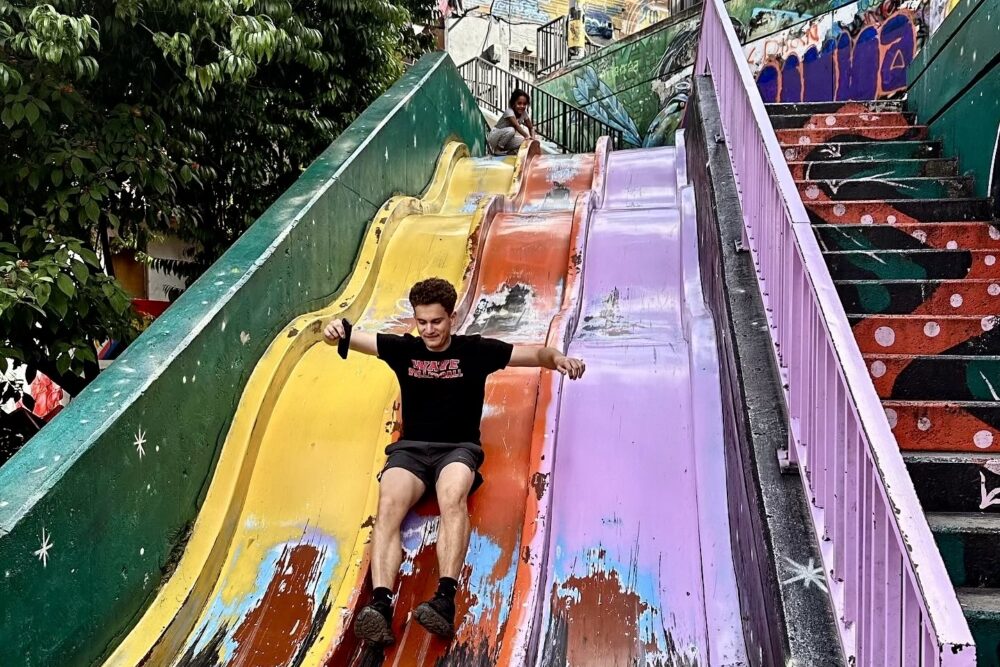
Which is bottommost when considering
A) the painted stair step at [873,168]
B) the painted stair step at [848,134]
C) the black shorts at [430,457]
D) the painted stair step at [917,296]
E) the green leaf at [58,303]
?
the black shorts at [430,457]

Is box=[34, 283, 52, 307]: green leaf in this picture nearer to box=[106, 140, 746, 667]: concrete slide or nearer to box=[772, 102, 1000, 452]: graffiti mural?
box=[106, 140, 746, 667]: concrete slide

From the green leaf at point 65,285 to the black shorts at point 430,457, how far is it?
6.33 feet

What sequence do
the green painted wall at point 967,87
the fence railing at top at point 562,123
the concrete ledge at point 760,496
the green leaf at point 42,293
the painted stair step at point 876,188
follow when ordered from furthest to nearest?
the fence railing at top at point 562,123 < the painted stair step at point 876,188 < the green painted wall at point 967,87 < the green leaf at point 42,293 < the concrete ledge at point 760,496

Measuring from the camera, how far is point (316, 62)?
271 inches

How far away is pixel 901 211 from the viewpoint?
5.06 m

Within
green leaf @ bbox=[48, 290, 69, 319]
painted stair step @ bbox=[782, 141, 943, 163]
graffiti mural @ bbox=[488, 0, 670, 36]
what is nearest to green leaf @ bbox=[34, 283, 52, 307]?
green leaf @ bbox=[48, 290, 69, 319]

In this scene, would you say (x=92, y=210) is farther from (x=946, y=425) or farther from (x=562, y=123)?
(x=562, y=123)

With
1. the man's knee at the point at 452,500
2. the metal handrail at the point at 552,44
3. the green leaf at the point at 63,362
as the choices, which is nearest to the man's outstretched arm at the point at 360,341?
the man's knee at the point at 452,500

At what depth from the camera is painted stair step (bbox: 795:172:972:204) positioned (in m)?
5.31

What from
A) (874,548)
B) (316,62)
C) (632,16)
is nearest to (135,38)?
(316,62)

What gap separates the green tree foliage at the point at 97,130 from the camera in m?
4.48

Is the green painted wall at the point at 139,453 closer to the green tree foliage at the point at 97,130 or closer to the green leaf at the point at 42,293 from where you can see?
the green leaf at the point at 42,293

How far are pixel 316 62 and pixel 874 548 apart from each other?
6190 mm

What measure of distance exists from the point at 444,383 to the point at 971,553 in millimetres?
2052
